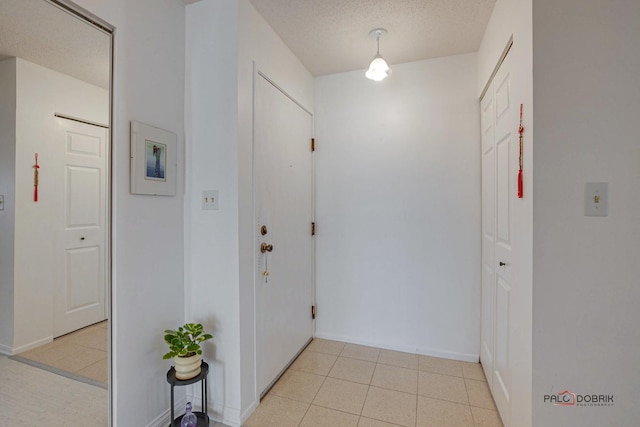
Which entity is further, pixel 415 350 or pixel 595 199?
pixel 415 350

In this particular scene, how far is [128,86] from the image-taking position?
1445mm

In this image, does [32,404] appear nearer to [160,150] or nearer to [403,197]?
[160,150]

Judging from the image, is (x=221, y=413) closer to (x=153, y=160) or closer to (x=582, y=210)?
(x=153, y=160)

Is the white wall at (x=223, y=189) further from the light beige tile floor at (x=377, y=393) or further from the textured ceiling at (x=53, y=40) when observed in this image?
the textured ceiling at (x=53, y=40)

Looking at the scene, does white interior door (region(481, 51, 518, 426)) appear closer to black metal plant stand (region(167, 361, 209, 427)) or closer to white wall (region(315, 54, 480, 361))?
white wall (region(315, 54, 480, 361))

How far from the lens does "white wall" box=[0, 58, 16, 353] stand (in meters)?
1.09

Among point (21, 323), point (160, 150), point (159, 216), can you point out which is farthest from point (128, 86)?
point (21, 323)

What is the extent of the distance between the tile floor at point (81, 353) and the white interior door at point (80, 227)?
0.04 metres

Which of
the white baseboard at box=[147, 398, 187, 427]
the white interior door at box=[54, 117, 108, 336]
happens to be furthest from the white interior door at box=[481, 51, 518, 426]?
the white interior door at box=[54, 117, 108, 336]

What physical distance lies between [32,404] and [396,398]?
186 centimetres

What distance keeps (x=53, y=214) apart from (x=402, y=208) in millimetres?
2222

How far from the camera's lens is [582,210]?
3.74 ft

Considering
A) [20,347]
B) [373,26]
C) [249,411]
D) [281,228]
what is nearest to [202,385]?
[249,411]

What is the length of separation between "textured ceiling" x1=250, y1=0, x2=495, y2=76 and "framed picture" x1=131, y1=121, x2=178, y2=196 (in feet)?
3.26
